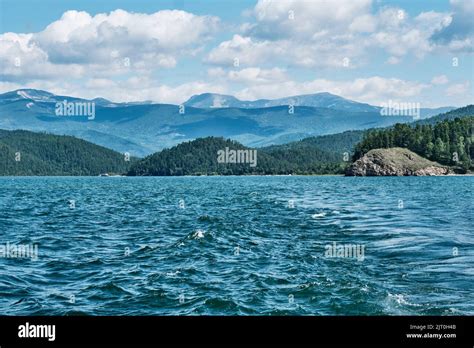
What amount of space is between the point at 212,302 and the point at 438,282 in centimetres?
1032

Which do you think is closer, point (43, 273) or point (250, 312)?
point (250, 312)

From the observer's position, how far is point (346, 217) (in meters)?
55.2

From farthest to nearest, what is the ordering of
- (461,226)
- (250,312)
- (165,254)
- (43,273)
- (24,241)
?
(461,226), (24,241), (165,254), (43,273), (250,312)

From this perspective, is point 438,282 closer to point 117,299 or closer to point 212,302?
point 212,302

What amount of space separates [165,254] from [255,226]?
641 inches

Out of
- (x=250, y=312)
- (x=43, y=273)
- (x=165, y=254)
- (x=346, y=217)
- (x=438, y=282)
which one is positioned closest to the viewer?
(x=250, y=312)

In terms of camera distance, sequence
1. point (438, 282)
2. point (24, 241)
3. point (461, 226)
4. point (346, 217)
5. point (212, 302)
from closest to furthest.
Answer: point (212, 302) → point (438, 282) → point (24, 241) → point (461, 226) → point (346, 217)

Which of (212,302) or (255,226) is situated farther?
(255,226)
